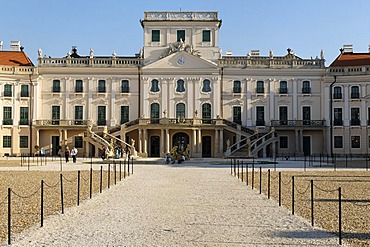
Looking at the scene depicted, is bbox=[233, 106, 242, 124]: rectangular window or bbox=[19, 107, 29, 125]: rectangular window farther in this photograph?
bbox=[233, 106, 242, 124]: rectangular window

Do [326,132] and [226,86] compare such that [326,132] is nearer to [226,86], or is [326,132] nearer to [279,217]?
[226,86]

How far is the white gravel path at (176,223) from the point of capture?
408 inches

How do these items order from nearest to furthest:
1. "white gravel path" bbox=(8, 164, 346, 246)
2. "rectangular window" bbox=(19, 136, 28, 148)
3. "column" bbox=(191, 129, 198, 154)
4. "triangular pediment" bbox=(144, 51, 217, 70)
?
"white gravel path" bbox=(8, 164, 346, 246) → "column" bbox=(191, 129, 198, 154) → "rectangular window" bbox=(19, 136, 28, 148) → "triangular pediment" bbox=(144, 51, 217, 70)

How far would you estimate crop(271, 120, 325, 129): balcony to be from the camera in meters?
52.1

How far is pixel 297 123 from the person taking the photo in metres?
52.2

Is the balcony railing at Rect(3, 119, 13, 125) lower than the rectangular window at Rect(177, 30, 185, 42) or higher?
lower

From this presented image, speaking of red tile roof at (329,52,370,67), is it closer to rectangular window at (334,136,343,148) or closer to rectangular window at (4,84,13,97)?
rectangular window at (334,136,343,148)

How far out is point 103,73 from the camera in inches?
2093

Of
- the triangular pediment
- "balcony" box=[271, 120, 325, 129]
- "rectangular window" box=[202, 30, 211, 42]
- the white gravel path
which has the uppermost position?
"rectangular window" box=[202, 30, 211, 42]

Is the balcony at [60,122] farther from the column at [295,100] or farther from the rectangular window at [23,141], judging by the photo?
the column at [295,100]

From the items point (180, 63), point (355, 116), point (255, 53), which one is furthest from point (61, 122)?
point (355, 116)

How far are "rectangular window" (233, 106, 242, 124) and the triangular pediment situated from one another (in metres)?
4.75

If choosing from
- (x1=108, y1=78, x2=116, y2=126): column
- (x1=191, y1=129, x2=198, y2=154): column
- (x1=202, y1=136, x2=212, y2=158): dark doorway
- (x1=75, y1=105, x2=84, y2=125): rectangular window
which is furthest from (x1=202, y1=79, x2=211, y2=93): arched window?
(x1=75, y1=105, x2=84, y2=125): rectangular window

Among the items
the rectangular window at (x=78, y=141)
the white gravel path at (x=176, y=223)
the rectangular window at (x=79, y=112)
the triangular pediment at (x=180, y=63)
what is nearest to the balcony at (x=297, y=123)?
the triangular pediment at (x=180, y=63)
